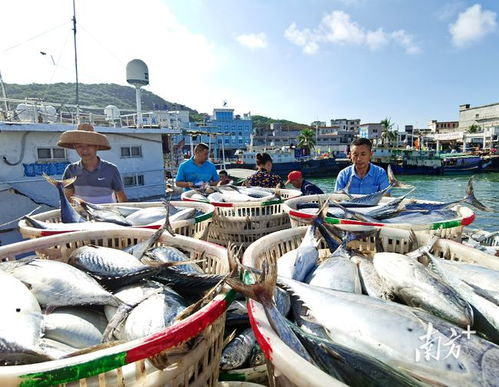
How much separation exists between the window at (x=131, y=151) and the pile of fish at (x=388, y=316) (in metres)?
11.5

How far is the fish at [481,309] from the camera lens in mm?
1428

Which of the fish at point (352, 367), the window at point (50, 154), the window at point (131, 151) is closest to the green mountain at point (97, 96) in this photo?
the window at point (131, 151)

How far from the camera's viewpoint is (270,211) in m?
3.49

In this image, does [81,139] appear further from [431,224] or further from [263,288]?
[431,224]

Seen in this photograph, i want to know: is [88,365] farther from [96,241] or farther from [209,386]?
[96,241]

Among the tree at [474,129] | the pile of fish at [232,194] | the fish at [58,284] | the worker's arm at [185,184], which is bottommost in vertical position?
the fish at [58,284]

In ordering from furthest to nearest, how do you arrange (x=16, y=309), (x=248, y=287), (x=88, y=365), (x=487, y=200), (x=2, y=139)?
(x=487, y=200)
(x=2, y=139)
(x=16, y=309)
(x=248, y=287)
(x=88, y=365)

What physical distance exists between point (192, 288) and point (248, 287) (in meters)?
0.60

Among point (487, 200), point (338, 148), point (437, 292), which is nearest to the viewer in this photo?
point (437, 292)

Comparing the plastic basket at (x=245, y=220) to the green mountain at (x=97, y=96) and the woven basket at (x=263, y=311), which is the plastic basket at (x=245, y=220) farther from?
the green mountain at (x=97, y=96)

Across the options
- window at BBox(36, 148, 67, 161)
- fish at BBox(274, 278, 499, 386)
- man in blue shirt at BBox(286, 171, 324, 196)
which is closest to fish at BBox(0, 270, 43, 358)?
fish at BBox(274, 278, 499, 386)

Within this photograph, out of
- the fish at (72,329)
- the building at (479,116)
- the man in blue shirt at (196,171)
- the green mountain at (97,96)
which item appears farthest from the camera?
the green mountain at (97,96)

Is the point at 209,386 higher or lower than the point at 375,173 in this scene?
lower

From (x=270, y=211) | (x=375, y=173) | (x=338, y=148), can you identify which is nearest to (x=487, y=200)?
(x=375, y=173)
